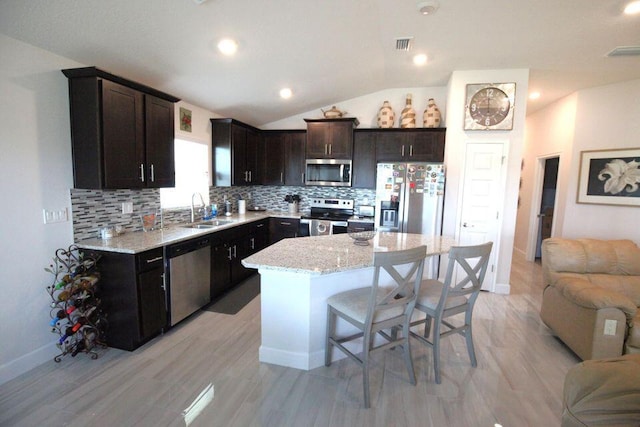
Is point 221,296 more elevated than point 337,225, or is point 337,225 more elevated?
point 337,225

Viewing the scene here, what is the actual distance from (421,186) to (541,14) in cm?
203

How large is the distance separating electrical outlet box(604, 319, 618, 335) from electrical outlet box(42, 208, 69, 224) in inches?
173

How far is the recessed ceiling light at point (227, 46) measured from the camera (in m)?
2.56

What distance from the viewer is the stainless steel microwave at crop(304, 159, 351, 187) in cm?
468

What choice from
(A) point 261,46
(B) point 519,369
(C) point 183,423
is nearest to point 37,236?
(C) point 183,423

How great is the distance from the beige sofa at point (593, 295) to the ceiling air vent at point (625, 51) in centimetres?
196

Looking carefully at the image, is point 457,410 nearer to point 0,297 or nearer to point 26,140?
point 0,297

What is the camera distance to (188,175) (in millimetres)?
3918

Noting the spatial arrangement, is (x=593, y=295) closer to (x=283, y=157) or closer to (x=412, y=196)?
(x=412, y=196)

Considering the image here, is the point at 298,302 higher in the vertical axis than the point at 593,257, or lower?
lower

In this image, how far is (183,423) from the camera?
1.73m

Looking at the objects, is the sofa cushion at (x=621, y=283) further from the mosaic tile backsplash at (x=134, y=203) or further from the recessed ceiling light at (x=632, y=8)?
the mosaic tile backsplash at (x=134, y=203)

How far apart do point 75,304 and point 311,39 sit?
3082 millimetres

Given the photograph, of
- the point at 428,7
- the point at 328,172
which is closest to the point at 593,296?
the point at 428,7
